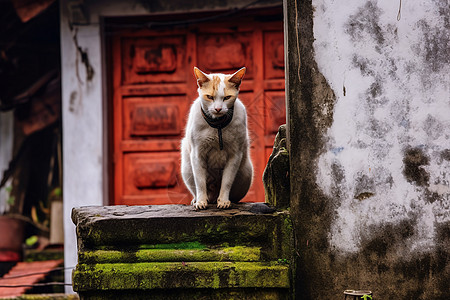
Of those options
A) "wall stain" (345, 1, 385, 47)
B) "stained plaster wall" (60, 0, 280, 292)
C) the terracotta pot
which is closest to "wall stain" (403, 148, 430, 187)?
"wall stain" (345, 1, 385, 47)

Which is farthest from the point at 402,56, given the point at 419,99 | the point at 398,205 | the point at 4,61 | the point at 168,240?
the point at 4,61

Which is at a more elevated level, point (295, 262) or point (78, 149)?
point (78, 149)

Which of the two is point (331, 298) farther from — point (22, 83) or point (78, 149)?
point (22, 83)

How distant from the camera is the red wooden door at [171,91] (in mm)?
5887

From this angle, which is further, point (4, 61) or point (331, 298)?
point (4, 61)

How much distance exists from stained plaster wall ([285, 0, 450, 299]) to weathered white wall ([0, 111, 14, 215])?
5331 millimetres

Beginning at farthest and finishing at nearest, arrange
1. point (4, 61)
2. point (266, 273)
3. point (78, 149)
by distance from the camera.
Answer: point (4, 61)
point (78, 149)
point (266, 273)

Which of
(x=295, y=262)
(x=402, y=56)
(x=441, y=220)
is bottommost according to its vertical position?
(x=295, y=262)

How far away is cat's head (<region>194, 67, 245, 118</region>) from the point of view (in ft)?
10.2

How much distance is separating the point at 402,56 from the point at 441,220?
3.24 feet

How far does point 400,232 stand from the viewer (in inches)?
114

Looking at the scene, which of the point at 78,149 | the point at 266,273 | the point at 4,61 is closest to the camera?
the point at 266,273

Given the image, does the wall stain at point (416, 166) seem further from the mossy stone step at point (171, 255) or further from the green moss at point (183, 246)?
the green moss at point (183, 246)

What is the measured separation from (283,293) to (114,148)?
3.70 metres
